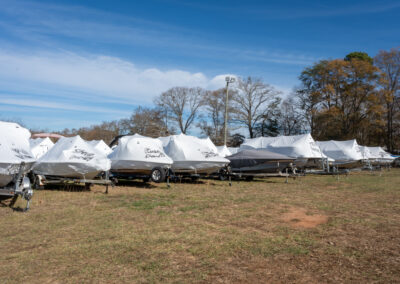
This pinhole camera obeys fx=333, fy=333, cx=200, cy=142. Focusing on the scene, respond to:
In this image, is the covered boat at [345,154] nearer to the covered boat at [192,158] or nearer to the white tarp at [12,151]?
the covered boat at [192,158]

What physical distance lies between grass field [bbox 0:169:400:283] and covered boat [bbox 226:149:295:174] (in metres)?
8.14

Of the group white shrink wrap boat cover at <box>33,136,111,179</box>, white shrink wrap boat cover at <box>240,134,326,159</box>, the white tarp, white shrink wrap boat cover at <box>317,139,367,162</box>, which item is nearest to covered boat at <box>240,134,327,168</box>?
white shrink wrap boat cover at <box>240,134,326,159</box>

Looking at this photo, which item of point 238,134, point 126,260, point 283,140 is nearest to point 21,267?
point 126,260

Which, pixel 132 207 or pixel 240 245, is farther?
pixel 132 207

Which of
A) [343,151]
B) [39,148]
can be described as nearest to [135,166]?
[39,148]

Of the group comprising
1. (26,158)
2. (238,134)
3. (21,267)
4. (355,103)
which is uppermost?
(355,103)

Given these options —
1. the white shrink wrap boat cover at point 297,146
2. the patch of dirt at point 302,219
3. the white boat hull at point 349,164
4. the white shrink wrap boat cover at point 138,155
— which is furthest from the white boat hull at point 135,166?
the white boat hull at point 349,164

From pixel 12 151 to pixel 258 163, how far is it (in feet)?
40.4

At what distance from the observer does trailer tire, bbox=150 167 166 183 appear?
47.1 feet

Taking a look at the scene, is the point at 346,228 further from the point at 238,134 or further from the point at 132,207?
the point at 238,134

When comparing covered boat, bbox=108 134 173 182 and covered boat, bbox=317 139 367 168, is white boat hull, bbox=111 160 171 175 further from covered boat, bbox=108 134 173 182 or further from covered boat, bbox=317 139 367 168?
covered boat, bbox=317 139 367 168

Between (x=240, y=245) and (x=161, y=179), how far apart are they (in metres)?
9.01

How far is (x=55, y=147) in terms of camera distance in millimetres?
12367

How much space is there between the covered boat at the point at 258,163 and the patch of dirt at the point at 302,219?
9.17 m
